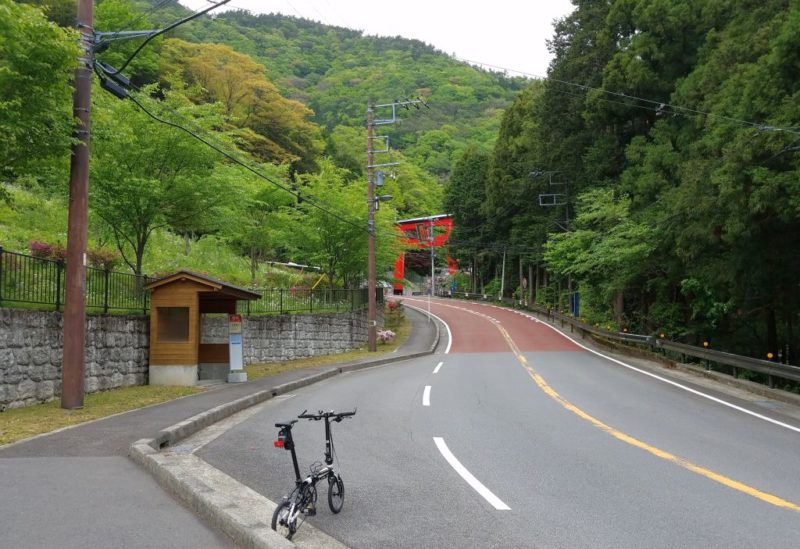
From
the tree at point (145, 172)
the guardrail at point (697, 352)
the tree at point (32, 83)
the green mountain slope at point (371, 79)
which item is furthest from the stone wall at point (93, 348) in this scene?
the green mountain slope at point (371, 79)

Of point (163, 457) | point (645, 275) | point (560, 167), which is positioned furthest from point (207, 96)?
point (163, 457)

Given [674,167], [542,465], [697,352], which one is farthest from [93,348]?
[674,167]

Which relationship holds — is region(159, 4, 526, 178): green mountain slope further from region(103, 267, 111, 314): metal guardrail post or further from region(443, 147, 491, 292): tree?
region(103, 267, 111, 314): metal guardrail post

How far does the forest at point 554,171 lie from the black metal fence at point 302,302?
2627mm

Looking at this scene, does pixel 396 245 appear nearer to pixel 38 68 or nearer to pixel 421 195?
pixel 38 68

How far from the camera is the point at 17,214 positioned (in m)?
20.5

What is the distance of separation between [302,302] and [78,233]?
1617 centimetres

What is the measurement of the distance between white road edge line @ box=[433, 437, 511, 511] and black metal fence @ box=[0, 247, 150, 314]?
8.19 m

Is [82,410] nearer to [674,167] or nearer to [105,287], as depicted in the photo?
[105,287]

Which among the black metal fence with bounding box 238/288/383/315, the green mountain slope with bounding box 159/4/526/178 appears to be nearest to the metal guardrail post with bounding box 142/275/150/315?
the black metal fence with bounding box 238/288/383/315

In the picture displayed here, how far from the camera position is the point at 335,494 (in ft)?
18.6

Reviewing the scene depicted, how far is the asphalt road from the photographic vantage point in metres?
5.30

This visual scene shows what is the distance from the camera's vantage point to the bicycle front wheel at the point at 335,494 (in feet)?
18.1

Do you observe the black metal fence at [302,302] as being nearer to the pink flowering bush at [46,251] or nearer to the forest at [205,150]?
the forest at [205,150]
